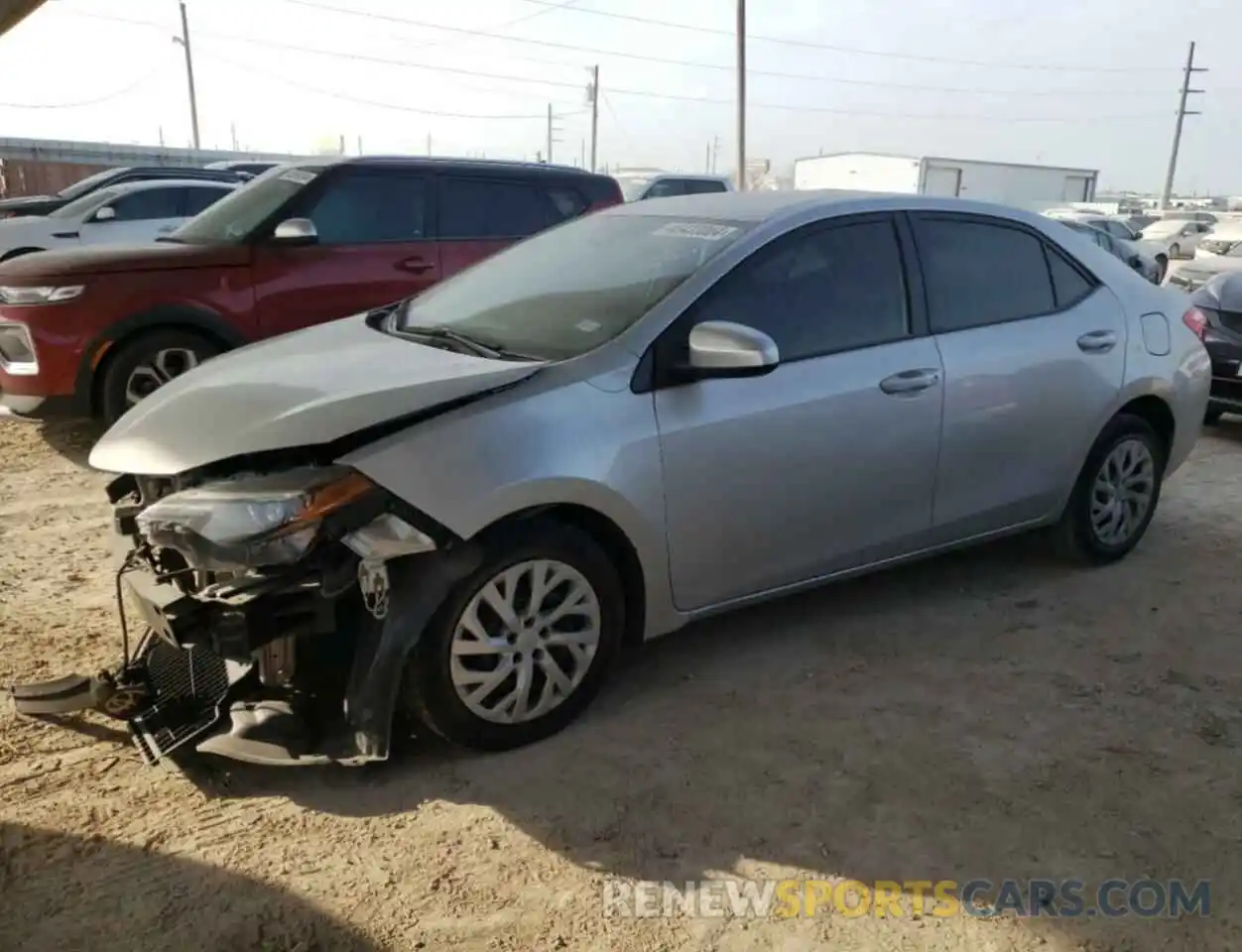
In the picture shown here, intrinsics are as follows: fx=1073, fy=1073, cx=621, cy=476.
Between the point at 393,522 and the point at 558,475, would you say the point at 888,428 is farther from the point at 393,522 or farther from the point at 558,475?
the point at 393,522

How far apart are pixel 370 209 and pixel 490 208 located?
2.91ft

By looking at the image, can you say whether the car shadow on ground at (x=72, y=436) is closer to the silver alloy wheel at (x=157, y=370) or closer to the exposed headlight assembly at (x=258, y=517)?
the silver alloy wheel at (x=157, y=370)

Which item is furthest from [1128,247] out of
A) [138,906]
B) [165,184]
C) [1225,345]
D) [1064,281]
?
[138,906]

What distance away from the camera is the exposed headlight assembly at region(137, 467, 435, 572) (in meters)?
2.86

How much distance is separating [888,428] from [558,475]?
141 centimetres

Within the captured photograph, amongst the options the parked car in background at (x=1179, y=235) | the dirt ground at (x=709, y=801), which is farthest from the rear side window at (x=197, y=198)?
the parked car in background at (x=1179, y=235)

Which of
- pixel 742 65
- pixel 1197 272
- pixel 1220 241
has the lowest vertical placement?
pixel 1220 241

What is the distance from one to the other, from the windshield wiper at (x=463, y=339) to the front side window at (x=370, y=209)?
337 cm

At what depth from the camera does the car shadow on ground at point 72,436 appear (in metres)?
6.47

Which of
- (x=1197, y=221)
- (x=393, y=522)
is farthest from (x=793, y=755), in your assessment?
(x=1197, y=221)

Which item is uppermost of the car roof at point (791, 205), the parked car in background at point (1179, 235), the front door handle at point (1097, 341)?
the car roof at point (791, 205)

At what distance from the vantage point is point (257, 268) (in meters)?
6.72

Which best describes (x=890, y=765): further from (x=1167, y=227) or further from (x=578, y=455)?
(x=1167, y=227)

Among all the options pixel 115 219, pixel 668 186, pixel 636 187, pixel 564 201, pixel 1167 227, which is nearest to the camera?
pixel 564 201
